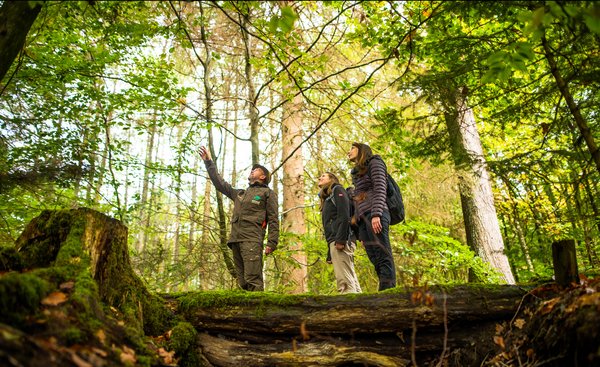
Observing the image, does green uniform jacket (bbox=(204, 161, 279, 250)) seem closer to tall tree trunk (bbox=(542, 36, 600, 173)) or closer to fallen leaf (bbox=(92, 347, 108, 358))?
fallen leaf (bbox=(92, 347, 108, 358))

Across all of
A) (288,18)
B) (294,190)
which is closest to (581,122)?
(288,18)

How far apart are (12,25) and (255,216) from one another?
383 centimetres

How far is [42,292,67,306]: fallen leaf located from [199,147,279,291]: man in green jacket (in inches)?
133

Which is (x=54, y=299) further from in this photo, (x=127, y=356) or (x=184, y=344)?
(x=184, y=344)

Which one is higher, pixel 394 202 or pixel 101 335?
pixel 394 202

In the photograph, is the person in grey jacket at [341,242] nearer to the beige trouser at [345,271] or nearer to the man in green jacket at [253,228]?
the beige trouser at [345,271]

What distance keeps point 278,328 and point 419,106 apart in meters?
8.77

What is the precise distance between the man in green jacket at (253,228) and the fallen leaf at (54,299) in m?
3.37

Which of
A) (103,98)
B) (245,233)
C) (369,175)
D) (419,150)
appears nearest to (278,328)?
(245,233)

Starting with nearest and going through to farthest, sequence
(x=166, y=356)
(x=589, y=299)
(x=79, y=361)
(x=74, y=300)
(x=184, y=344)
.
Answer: (x=79, y=361) < (x=74, y=300) < (x=589, y=299) < (x=166, y=356) < (x=184, y=344)

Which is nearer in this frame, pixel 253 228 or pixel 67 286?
pixel 67 286

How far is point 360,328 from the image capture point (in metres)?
3.91

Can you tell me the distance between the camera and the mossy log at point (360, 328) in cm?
381

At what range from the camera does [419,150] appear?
5.90m
